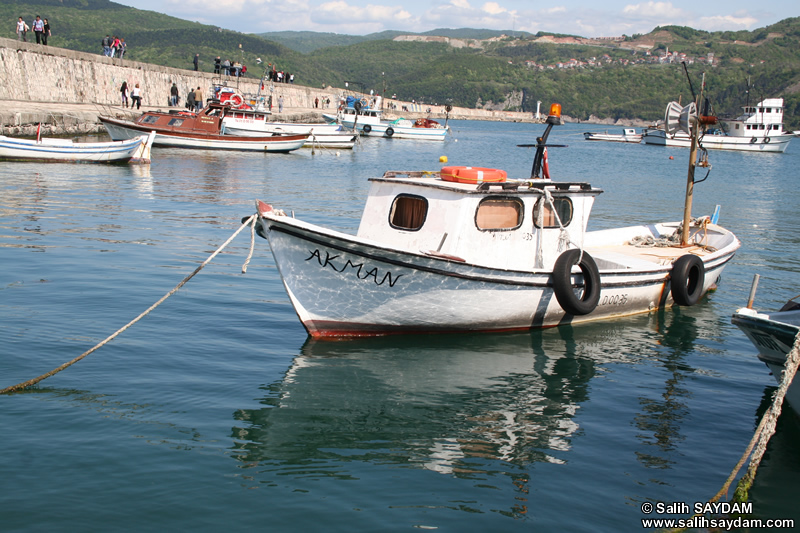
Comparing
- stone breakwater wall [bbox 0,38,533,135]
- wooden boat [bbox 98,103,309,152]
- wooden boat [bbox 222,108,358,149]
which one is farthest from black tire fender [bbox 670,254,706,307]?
wooden boat [bbox 222,108,358,149]

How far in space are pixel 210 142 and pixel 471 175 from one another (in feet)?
94.2

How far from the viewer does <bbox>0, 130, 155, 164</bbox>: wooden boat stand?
2431 centimetres

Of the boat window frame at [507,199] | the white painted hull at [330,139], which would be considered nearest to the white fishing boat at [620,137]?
the white painted hull at [330,139]

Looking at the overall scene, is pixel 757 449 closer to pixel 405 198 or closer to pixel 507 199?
pixel 507 199

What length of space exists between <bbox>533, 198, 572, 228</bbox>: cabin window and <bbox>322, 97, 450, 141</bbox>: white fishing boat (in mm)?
51934

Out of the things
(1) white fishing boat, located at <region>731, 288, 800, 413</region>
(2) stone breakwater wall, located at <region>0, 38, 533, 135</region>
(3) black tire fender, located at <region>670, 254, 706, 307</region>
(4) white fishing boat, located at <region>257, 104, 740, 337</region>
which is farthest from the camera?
(2) stone breakwater wall, located at <region>0, 38, 533, 135</region>

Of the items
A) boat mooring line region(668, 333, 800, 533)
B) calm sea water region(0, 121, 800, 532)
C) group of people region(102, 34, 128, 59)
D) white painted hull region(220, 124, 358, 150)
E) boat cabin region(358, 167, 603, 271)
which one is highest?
group of people region(102, 34, 128, 59)

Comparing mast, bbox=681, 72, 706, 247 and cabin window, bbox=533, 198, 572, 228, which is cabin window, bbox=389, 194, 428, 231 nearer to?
cabin window, bbox=533, 198, 572, 228

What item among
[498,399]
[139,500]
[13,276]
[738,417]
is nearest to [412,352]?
[498,399]

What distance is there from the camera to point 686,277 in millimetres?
11383

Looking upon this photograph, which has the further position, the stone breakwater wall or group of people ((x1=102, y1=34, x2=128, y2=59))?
group of people ((x1=102, y1=34, x2=128, y2=59))

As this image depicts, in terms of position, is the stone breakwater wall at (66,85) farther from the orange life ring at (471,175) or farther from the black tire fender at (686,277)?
the black tire fender at (686,277)

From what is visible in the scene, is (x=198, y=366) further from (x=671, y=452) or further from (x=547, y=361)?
(x=671, y=452)

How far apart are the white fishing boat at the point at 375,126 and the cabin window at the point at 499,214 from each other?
172ft
